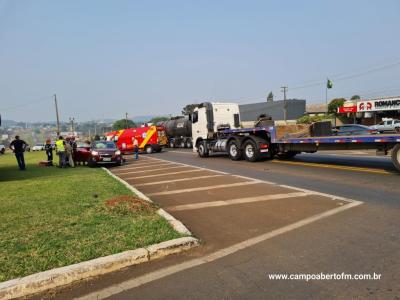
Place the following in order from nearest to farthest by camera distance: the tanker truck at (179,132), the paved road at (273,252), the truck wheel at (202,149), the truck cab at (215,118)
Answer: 1. the paved road at (273,252)
2. the truck cab at (215,118)
3. the truck wheel at (202,149)
4. the tanker truck at (179,132)

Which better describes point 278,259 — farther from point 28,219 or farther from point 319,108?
point 319,108

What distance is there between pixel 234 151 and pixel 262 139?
191 centimetres

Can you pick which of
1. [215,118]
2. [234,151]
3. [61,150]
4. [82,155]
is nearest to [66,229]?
[234,151]

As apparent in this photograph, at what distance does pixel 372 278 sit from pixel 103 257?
3.12 metres

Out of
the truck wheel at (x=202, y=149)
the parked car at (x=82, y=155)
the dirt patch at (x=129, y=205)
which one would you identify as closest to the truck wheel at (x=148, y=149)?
the truck wheel at (x=202, y=149)

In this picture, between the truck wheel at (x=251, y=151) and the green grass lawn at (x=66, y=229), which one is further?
the truck wheel at (x=251, y=151)

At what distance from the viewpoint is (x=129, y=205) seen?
287 inches

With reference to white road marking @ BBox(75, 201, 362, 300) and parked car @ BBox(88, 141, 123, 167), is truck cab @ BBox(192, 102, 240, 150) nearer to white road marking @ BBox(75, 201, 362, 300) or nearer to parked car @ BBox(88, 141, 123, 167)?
parked car @ BBox(88, 141, 123, 167)

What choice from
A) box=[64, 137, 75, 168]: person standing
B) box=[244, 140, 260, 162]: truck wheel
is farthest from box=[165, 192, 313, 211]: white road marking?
box=[64, 137, 75, 168]: person standing

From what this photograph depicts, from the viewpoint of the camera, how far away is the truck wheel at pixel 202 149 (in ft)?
69.7

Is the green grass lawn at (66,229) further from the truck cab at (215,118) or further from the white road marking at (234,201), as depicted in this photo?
the truck cab at (215,118)

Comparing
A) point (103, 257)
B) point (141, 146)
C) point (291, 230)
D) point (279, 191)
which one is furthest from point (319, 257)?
point (141, 146)

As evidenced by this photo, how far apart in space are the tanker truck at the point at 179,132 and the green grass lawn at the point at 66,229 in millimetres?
26120

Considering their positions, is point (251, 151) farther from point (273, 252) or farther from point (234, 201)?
point (273, 252)
